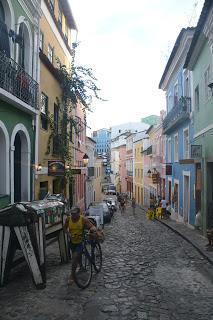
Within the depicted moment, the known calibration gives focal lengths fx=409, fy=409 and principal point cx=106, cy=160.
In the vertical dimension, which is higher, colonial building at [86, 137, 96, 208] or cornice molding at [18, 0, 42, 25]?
cornice molding at [18, 0, 42, 25]

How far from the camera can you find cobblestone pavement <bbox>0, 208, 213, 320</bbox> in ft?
19.2

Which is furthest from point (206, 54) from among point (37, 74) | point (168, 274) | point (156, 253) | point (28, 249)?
point (28, 249)

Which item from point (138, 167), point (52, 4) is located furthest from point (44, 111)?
point (138, 167)

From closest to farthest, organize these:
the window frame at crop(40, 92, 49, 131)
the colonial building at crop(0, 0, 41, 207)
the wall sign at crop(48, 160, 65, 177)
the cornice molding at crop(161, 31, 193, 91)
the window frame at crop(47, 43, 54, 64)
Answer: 1. the colonial building at crop(0, 0, 41, 207)
2. the wall sign at crop(48, 160, 65, 177)
3. the window frame at crop(40, 92, 49, 131)
4. the window frame at crop(47, 43, 54, 64)
5. the cornice molding at crop(161, 31, 193, 91)

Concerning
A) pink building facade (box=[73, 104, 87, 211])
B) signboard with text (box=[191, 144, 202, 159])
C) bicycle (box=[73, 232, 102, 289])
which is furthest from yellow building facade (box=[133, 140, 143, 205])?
bicycle (box=[73, 232, 102, 289])

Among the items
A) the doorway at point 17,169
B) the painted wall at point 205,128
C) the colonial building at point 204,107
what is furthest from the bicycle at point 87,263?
the painted wall at point 205,128

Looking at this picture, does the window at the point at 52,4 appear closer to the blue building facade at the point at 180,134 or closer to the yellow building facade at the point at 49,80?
the yellow building facade at the point at 49,80

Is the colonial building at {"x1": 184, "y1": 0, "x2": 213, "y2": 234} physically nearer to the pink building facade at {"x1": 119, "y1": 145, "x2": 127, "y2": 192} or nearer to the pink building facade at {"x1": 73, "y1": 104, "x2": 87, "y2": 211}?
the pink building facade at {"x1": 73, "y1": 104, "x2": 87, "y2": 211}

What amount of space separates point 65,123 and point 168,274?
11618 millimetres

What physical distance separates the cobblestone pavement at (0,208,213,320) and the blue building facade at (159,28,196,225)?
7152 millimetres

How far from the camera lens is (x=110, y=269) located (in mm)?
8688

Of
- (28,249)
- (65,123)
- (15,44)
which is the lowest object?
(28,249)

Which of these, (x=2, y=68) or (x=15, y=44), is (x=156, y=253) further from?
(x=15, y=44)

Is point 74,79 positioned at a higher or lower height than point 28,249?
higher
